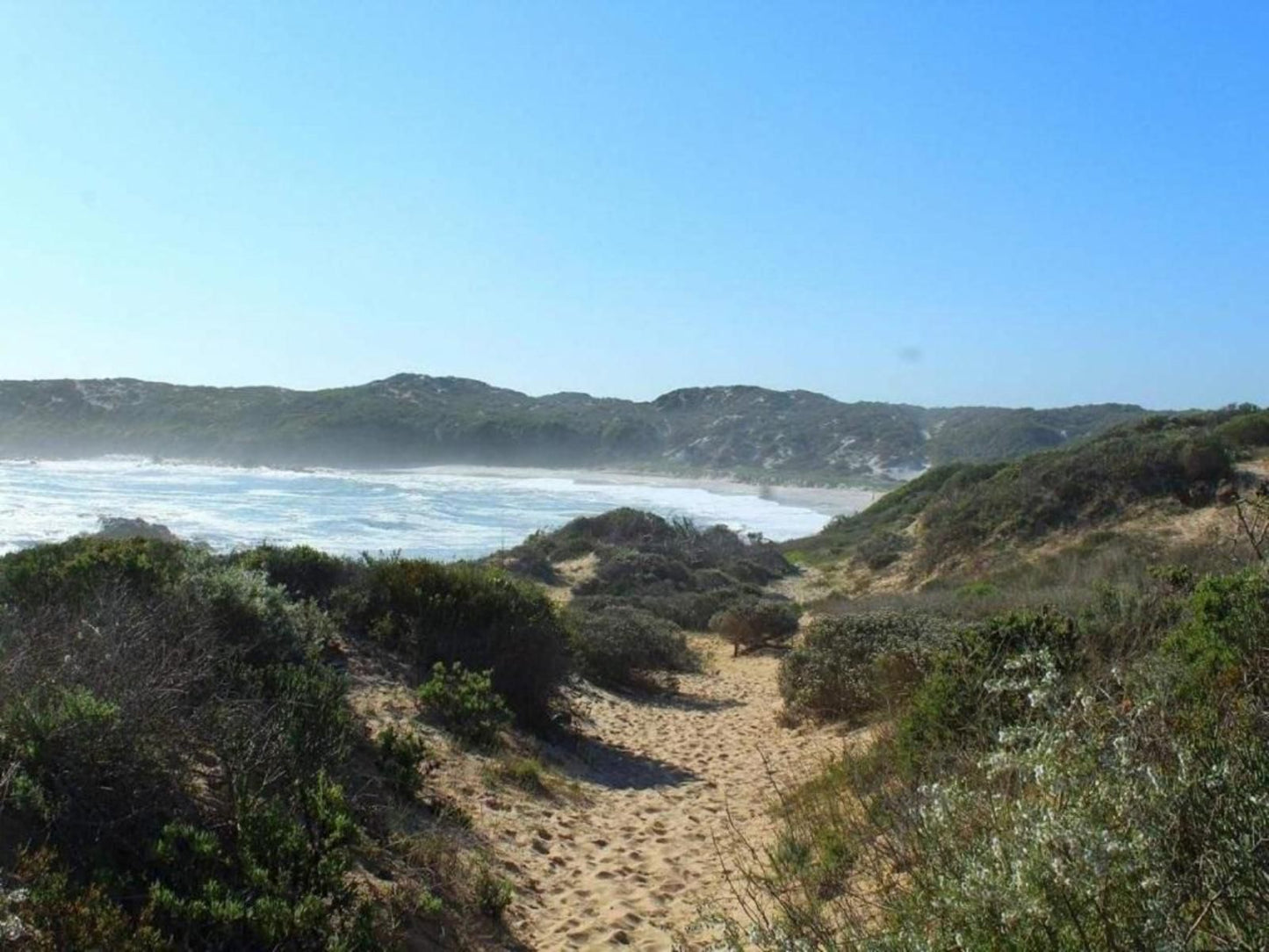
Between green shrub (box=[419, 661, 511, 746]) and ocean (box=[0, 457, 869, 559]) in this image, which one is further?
ocean (box=[0, 457, 869, 559])

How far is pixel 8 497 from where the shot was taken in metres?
40.3

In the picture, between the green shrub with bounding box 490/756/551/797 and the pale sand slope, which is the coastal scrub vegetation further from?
the green shrub with bounding box 490/756/551/797

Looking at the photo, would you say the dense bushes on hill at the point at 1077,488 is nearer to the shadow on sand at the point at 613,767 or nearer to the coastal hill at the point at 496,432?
the shadow on sand at the point at 613,767

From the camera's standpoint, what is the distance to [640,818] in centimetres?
794

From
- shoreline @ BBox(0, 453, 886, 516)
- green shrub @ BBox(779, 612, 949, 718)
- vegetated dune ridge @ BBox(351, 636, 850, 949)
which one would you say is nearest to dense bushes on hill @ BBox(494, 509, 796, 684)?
vegetated dune ridge @ BBox(351, 636, 850, 949)

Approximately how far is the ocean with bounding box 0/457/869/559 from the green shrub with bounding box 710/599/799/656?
1102 cm

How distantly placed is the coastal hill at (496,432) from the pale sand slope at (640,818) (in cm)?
5989

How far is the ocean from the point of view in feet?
108

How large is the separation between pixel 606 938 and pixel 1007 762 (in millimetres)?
3203

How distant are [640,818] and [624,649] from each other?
600 cm

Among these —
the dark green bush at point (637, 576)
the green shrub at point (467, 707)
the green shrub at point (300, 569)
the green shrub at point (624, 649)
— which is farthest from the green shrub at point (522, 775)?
the dark green bush at point (637, 576)

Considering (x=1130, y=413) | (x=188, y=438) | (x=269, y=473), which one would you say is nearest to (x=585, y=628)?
(x=269, y=473)

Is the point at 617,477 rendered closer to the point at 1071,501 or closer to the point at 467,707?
the point at 1071,501

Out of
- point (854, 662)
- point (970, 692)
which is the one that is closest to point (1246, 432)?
point (854, 662)
